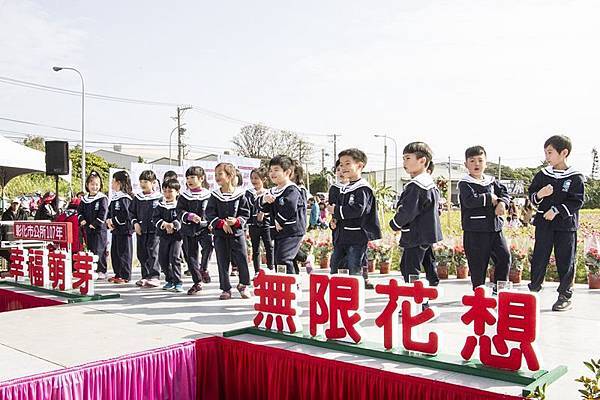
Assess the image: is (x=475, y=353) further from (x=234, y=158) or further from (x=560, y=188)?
(x=234, y=158)

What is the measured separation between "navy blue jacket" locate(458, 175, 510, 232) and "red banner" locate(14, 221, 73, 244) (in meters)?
4.04

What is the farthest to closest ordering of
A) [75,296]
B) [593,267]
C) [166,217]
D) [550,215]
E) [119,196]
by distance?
1. [119,196]
2. [166,217]
3. [593,267]
4. [75,296]
5. [550,215]

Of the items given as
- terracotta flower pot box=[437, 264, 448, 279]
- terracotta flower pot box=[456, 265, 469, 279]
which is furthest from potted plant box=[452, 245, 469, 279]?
terracotta flower pot box=[437, 264, 448, 279]

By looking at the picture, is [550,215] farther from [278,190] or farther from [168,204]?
[168,204]

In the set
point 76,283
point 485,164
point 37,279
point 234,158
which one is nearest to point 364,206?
point 485,164

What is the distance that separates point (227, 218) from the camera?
5.61 metres

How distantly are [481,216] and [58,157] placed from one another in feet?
20.3

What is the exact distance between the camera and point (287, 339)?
3.94 meters

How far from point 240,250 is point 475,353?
2.76 meters

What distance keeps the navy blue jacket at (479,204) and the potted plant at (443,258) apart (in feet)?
7.13

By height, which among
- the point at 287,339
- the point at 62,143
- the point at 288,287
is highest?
the point at 62,143

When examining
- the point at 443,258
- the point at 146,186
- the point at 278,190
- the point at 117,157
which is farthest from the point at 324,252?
the point at 117,157


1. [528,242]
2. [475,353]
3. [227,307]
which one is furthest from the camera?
[528,242]

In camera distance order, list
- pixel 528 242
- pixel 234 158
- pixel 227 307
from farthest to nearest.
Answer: pixel 234 158, pixel 528 242, pixel 227 307
